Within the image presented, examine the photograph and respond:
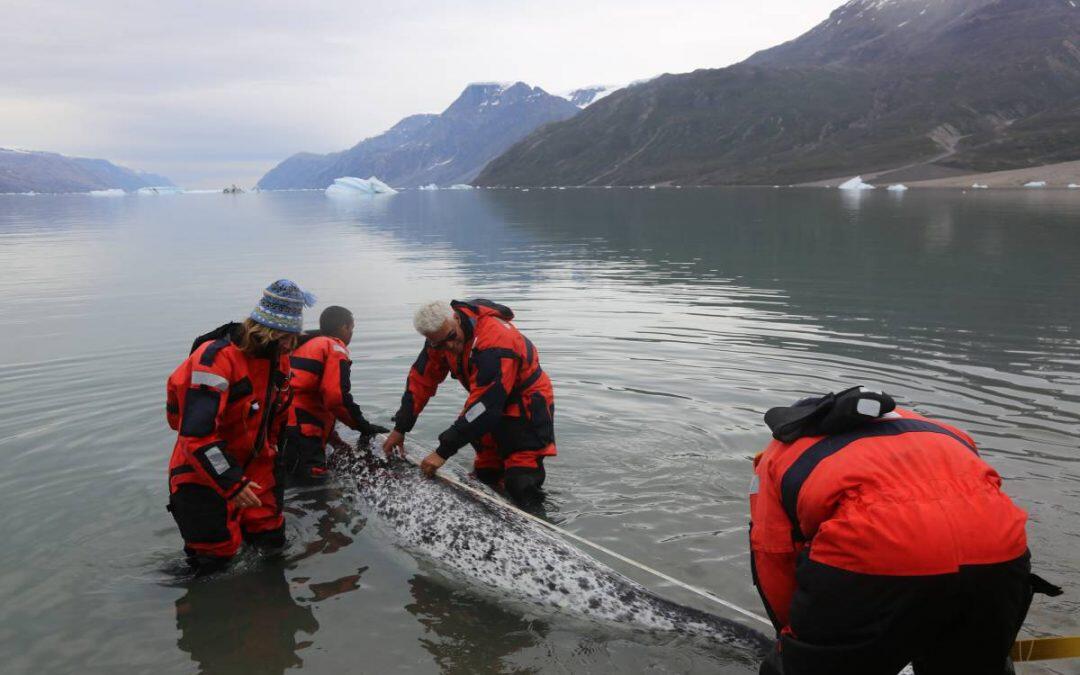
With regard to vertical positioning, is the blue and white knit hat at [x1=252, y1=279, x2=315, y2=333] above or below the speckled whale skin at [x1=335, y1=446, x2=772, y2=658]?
above

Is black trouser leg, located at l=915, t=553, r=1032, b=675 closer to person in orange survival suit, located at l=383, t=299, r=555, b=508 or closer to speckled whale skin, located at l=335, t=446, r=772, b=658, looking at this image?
speckled whale skin, located at l=335, t=446, r=772, b=658

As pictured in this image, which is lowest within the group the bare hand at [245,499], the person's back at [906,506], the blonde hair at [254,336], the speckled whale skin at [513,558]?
the speckled whale skin at [513,558]

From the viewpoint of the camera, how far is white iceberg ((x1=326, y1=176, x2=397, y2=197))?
163 metres

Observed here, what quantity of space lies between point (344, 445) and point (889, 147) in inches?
6080

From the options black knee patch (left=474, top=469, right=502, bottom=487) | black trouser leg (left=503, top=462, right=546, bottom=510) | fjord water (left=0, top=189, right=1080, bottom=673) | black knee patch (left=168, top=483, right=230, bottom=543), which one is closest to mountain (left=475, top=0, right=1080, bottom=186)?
fjord water (left=0, top=189, right=1080, bottom=673)

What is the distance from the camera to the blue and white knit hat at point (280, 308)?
16.5 feet

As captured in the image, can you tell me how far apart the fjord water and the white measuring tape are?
19 centimetres

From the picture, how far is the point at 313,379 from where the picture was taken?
24.6 feet

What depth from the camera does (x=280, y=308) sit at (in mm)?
5055

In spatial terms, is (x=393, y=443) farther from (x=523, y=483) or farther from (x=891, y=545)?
(x=891, y=545)

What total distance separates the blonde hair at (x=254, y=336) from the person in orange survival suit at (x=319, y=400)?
7.14 feet

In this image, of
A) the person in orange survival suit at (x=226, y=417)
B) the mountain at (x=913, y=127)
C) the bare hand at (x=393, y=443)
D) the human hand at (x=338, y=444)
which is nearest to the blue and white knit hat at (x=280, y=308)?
the person in orange survival suit at (x=226, y=417)

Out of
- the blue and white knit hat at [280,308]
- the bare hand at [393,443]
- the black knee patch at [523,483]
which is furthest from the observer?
the bare hand at [393,443]

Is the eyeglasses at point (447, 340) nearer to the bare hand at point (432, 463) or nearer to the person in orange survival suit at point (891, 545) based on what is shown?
the bare hand at point (432, 463)
